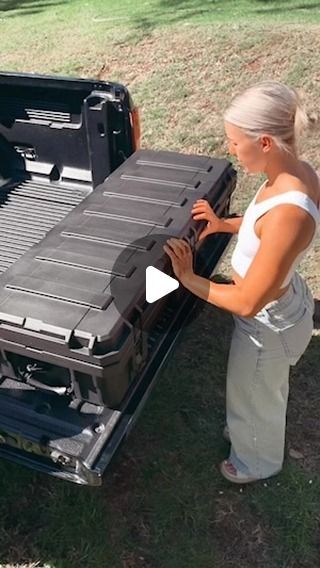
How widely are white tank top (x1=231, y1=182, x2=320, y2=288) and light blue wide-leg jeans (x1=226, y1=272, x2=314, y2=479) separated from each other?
0.72 ft

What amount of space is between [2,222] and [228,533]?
2.49 metres

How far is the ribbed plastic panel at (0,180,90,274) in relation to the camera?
12.6ft

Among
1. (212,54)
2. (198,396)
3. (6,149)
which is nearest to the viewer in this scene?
(198,396)

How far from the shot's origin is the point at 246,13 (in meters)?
9.24

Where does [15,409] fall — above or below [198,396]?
above

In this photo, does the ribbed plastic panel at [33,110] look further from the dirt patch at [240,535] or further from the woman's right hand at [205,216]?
the dirt patch at [240,535]

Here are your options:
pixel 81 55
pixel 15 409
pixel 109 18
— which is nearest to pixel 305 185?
pixel 15 409

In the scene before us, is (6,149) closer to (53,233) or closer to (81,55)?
(53,233)

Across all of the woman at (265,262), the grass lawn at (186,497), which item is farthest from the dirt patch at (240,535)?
the woman at (265,262)

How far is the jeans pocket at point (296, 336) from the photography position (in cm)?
256

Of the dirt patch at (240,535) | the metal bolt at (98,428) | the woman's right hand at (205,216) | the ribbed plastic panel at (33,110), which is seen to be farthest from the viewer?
the ribbed plastic panel at (33,110)

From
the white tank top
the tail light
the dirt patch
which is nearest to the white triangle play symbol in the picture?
the white tank top

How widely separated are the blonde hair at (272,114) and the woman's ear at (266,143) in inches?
0.6

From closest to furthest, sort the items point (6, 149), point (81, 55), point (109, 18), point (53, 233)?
point (53, 233) → point (6, 149) → point (81, 55) → point (109, 18)
